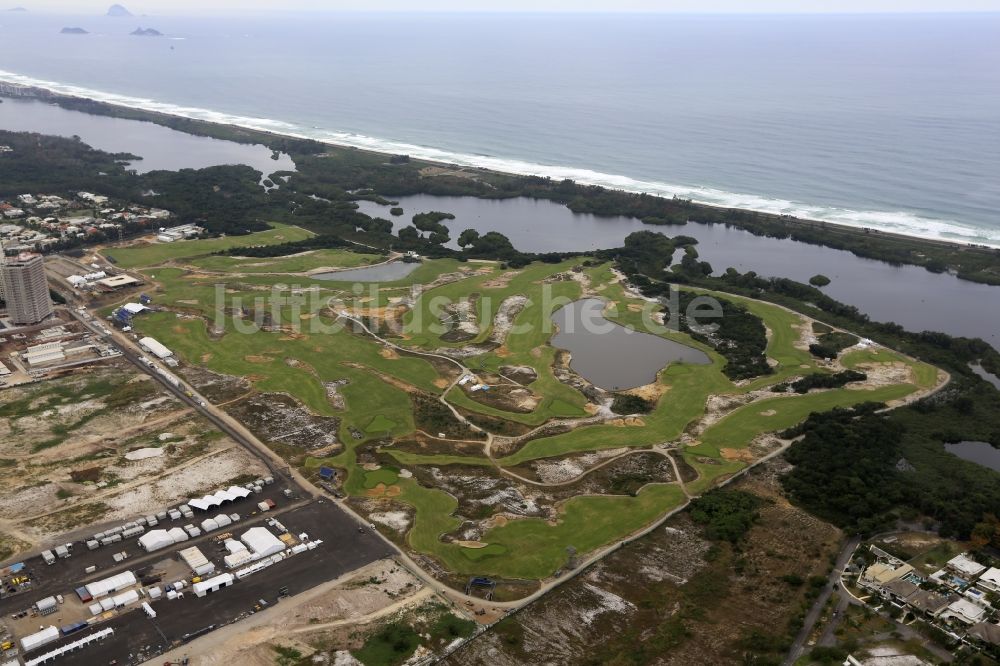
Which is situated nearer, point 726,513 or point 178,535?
point 178,535

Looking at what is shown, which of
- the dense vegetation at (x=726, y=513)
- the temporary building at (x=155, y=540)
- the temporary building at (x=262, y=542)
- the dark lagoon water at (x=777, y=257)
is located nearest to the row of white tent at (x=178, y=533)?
the temporary building at (x=155, y=540)

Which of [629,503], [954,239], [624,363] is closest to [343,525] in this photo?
[629,503]

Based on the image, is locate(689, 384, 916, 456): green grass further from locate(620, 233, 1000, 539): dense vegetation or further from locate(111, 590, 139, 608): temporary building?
locate(111, 590, 139, 608): temporary building

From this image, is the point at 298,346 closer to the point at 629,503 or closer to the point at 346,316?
the point at 346,316

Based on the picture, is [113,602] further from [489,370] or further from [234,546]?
[489,370]

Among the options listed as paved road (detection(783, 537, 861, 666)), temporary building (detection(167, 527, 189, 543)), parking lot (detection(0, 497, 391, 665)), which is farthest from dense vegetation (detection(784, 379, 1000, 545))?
temporary building (detection(167, 527, 189, 543))

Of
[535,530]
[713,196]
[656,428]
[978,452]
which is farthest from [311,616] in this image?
[713,196]
